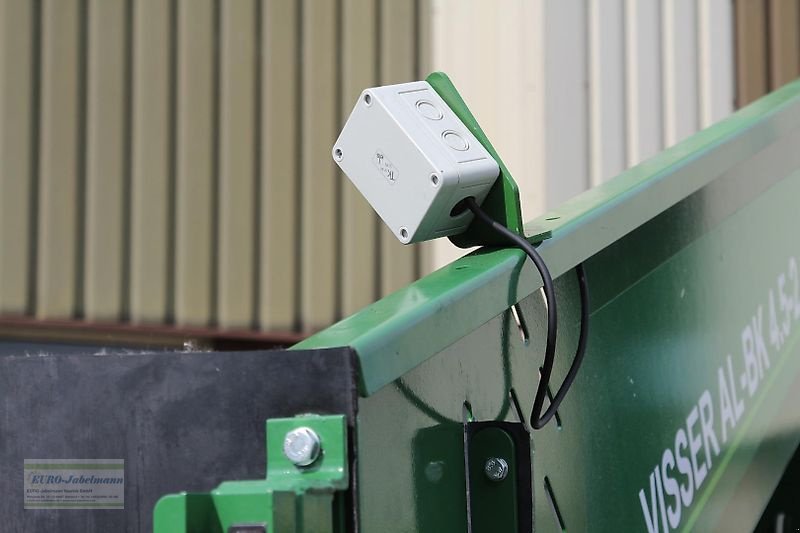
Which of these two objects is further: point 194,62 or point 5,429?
point 194,62

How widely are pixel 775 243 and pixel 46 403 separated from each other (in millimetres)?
1571

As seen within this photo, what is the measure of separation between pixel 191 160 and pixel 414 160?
13.0 ft

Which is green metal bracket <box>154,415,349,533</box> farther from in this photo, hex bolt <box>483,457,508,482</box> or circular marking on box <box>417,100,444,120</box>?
circular marking on box <box>417,100,444,120</box>

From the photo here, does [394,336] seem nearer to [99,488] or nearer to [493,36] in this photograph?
[99,488]

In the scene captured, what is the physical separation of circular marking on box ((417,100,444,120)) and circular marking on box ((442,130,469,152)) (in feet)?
0.09

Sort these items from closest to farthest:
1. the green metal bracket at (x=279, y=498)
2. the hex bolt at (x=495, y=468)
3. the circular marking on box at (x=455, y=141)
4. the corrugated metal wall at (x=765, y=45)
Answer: the green metal bracket at (x=279, y=498) < the hex bolt at (x=495, y=468) < the circular marking on box at (x=455, y=141) < the corrugated metal wall at (x=765, y=45)

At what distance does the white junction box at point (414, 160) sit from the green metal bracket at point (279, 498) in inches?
15.6

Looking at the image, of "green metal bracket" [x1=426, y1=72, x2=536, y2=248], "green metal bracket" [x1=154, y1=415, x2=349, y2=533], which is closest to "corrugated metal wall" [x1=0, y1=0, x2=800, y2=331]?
"green metal bracket" [x1=426, y1=72, x2=536, y2=248]

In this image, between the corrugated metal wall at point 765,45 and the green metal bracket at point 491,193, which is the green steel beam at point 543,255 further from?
the corrugated metal wall at point 765,45

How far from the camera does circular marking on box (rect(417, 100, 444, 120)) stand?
1.35m

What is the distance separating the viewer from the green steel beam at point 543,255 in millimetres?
1084

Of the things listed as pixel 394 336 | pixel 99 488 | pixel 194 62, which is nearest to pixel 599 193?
pixel 394 336

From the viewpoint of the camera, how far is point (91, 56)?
5.02m

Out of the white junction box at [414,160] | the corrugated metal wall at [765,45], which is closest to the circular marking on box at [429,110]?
the white junction box at [414,160]
